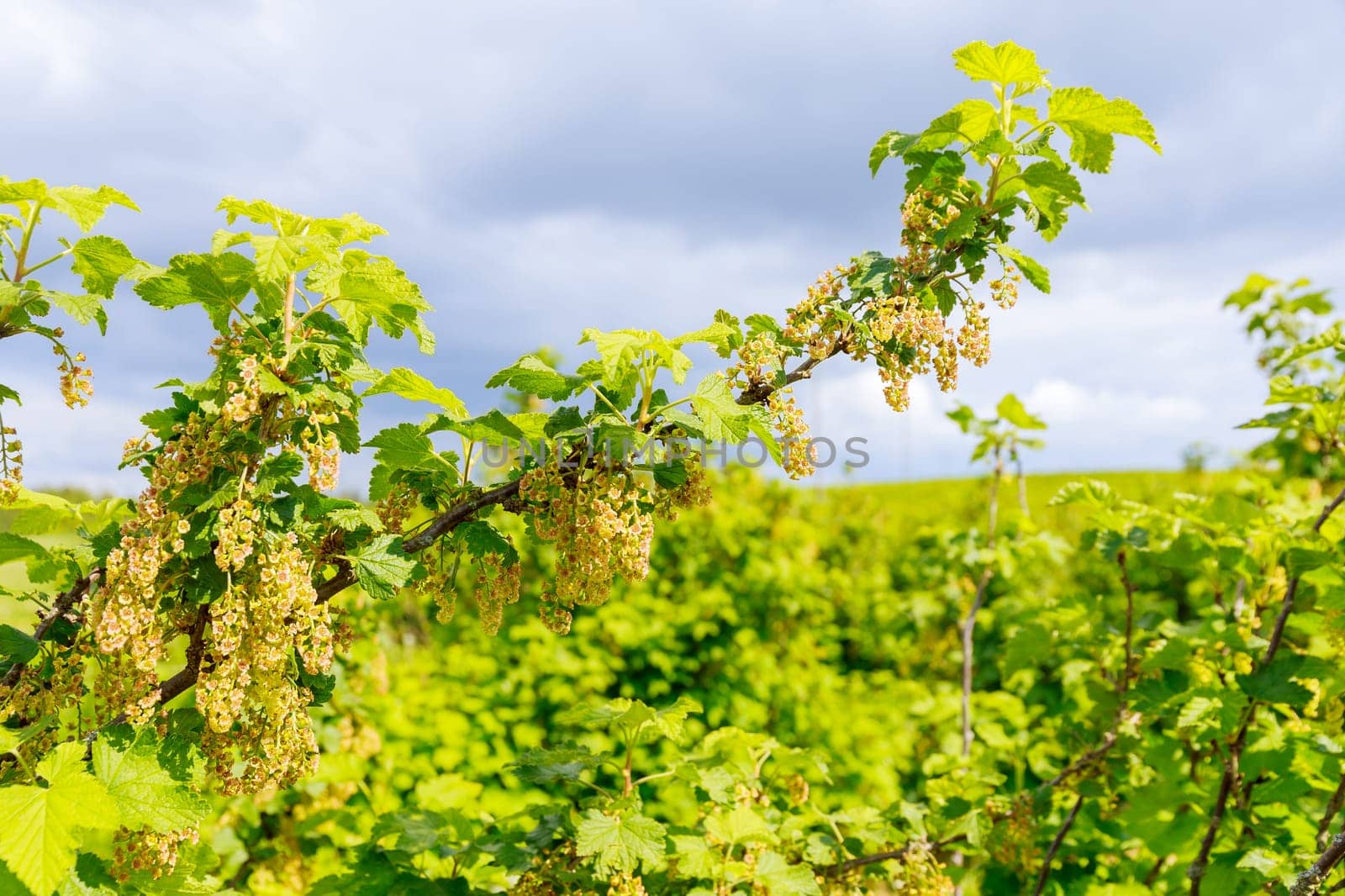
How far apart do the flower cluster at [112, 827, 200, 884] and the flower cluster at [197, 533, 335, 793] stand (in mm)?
149

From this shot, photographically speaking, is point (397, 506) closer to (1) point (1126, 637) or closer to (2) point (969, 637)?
(1) point (1126, 637)

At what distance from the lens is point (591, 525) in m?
1.87

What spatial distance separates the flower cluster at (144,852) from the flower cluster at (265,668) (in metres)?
0.15

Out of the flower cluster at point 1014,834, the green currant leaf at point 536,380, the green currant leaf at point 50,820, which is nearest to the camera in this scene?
the green currant leaf at point 50,820

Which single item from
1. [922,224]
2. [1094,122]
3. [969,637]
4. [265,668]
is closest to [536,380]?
[265,668]

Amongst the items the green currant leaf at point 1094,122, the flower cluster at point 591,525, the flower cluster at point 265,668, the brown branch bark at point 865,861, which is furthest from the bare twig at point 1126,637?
the flower cluster at point 265,668

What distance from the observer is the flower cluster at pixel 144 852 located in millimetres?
1845

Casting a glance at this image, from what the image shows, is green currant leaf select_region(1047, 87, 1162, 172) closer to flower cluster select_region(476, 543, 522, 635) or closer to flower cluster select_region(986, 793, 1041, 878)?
flower cluster select_region(476, 543, 522, 635)

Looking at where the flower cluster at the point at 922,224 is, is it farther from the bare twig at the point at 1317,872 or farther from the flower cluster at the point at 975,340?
the bare twig at the point at 1317,872

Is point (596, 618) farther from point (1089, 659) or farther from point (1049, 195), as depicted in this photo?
point (1049, 195)

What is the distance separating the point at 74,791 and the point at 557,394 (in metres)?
1.11

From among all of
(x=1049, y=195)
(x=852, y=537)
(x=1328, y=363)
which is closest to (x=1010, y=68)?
(x=1049, y=195)

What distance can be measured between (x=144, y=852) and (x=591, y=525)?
3.56 feet

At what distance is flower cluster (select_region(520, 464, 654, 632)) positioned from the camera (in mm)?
1877
